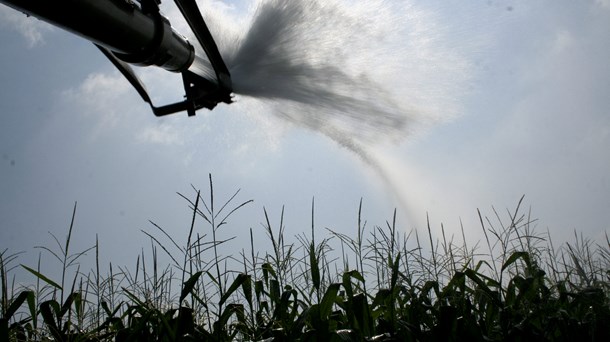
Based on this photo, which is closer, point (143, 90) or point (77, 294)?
point (77, 294)

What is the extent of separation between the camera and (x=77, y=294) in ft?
9.79

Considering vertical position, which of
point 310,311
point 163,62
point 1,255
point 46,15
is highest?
point 163,62

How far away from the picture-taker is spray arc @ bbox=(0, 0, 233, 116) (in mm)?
2963

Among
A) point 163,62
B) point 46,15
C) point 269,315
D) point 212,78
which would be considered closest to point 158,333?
point 269,315

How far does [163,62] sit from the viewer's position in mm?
4055

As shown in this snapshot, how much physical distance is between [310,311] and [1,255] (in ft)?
5.51

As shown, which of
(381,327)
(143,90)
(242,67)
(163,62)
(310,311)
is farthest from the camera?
(242,67)

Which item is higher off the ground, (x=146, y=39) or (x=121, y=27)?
(x=146, y=39)

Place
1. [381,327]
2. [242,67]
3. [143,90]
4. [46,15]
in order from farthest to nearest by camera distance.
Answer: [242,67] < [143,90] < [46,15] < [381,327]

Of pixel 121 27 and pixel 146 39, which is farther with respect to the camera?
pixel 146 39

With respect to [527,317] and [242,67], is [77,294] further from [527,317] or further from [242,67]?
[242,67]

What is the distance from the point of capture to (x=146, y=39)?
3666 millimetres

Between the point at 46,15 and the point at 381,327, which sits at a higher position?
the point at 46,15

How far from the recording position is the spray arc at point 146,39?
117 inches
